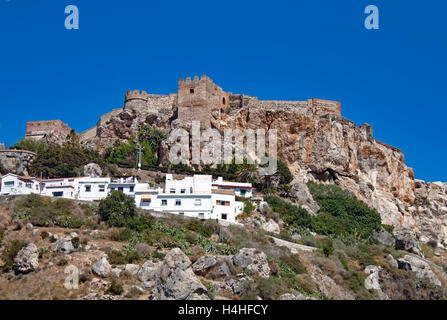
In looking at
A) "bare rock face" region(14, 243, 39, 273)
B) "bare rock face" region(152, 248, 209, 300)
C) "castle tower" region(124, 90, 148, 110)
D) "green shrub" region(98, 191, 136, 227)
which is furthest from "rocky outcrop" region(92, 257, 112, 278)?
"castle tower" region(124, 90, 148, 110)

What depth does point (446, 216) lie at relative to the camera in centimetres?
6931

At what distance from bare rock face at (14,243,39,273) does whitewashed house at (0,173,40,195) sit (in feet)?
38.0

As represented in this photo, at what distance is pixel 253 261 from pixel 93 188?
15.8 metres

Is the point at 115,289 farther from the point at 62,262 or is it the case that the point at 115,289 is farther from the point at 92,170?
the point at 92,170

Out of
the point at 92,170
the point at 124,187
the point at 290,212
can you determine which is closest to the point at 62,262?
the point at 124,187

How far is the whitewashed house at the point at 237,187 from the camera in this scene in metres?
47.1

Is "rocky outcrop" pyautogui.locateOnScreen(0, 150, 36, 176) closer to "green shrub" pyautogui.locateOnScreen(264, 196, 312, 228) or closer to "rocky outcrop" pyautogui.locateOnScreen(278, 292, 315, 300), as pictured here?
"green shrub" pyautogui.locateOnScreen(264, 196, 312, 228)

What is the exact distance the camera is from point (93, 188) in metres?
45.2

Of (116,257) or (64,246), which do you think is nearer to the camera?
(116,257)

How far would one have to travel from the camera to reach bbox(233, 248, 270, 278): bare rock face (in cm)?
3472

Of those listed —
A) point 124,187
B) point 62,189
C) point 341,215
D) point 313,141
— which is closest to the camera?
point 124,187

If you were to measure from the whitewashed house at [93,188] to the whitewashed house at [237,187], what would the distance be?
8.35 metres

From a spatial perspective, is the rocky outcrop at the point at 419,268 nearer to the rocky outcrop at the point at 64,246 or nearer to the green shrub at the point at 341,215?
the green shrub at the point at 341,215
